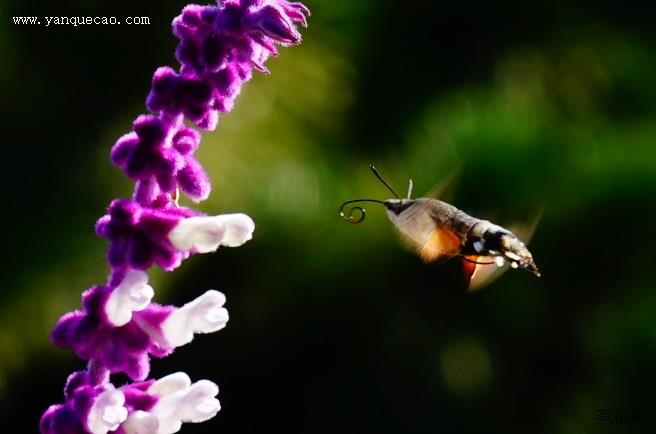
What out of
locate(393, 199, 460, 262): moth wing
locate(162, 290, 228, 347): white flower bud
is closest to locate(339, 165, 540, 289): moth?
locate(393, 199, 460, 262): moth wing

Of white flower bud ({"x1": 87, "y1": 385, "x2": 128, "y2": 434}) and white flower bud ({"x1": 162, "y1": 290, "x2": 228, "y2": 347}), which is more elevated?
white flower bud ({"x1": 162, "y1": 290, "x2": 228, "y2": 347})

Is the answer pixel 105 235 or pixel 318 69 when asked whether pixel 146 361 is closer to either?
pixel 105 235

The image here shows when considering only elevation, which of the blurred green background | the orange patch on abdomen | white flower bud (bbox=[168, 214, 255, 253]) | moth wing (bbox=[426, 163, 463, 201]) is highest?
the blurred green background

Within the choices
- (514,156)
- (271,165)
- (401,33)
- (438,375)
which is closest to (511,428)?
(438,375)

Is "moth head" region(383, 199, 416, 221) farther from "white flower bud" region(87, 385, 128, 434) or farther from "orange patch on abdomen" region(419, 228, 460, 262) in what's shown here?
"white flower bud" region(87, 385, 128, 434)

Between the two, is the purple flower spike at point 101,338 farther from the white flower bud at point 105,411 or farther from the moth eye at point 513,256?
the moth eye at point 513,256

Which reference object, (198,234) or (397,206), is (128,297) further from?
Result: (397,206)

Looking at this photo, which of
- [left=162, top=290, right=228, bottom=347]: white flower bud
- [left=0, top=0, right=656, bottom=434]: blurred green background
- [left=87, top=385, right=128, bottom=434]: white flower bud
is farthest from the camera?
[left=0, top=0, right=656, bottom=434]: blurred green background

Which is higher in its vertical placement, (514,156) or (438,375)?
(514,156)
